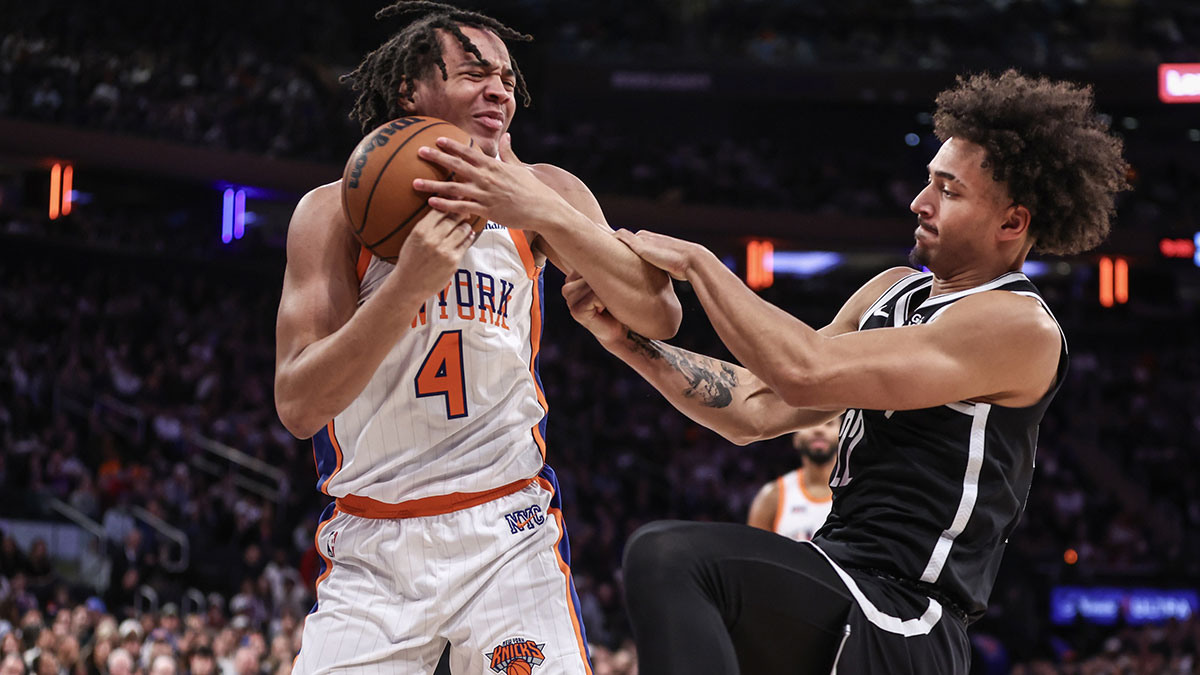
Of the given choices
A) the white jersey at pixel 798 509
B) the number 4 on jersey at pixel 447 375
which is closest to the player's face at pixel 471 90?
the number 4 on jersey at pixel 447 375

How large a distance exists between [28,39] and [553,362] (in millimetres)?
8968

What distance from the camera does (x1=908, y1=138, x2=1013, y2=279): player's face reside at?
3.12 metres

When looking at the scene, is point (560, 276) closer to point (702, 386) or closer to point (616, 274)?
point (702, 386)

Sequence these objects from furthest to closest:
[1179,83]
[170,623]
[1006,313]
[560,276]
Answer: [560,276] < [1179,83] < [170,623] < [1006,313]

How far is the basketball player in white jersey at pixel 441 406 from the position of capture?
3012mm

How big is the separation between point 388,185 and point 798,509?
15.1 ft

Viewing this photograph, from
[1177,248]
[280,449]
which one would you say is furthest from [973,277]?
[1177,248]

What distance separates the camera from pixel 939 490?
9.60 ft

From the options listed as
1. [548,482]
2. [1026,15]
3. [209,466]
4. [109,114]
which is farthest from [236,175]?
[548,482]

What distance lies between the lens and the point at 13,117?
16344mm

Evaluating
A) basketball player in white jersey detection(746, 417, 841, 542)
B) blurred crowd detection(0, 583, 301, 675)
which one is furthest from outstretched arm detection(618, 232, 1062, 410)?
blurred crowd detection(0, 583, 301, 675)

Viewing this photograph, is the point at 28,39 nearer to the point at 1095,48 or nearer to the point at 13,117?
the point at 13,117

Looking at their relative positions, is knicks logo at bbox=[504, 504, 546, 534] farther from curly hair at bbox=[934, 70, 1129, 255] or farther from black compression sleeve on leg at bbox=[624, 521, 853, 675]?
curly hair at bbox=[934, 70, 1129, 255]

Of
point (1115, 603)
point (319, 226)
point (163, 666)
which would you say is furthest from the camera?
point (1115, 603)
